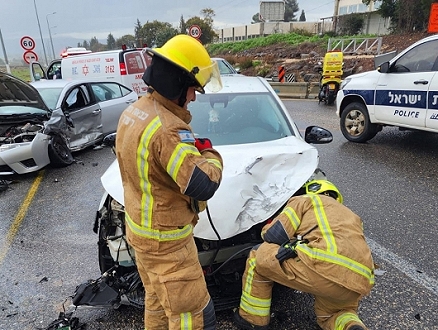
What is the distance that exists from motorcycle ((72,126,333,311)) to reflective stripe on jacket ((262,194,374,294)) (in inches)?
10.2

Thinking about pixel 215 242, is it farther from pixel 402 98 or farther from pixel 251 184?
pixel 402 98

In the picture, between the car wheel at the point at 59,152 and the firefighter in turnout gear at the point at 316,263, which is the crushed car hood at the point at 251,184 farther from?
the car wheel at the point at 59,152

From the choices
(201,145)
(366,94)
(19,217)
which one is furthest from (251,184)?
(366,94)

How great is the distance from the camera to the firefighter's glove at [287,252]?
1907 mm

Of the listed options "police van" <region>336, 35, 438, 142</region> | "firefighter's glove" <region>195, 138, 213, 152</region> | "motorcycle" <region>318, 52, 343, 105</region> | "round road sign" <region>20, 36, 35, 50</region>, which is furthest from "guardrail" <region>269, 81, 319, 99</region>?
"firefighter's glove" <region>195, 138, 213, 152</region>

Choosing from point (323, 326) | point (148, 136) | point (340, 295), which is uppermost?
point (148, 136)

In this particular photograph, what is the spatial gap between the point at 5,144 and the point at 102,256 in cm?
377

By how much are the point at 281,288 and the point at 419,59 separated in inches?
180

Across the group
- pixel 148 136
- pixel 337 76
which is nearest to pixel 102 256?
pixel 148 136

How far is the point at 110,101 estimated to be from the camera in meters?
7.57

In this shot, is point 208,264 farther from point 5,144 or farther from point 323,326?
point 5,144

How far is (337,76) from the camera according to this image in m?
11.2

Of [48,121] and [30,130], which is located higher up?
[48,121]

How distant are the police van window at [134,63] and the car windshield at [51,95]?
380 centimetres
